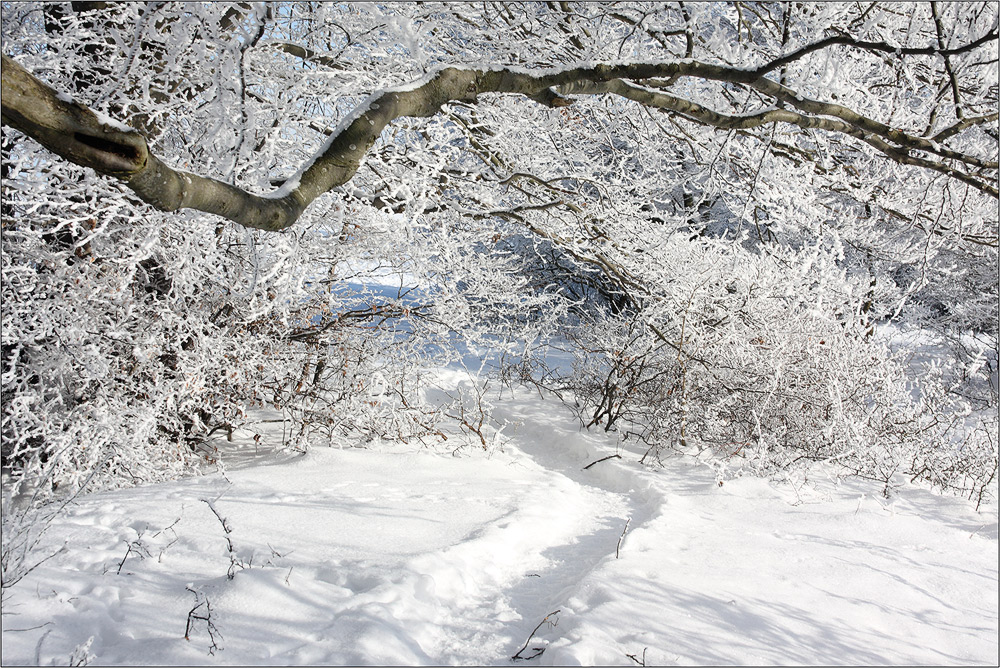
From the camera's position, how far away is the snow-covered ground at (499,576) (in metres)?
1.97

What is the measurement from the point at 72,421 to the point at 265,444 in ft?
4.64

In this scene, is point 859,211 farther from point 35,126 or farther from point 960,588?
point 35,126

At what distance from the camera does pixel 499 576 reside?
268 centimetres

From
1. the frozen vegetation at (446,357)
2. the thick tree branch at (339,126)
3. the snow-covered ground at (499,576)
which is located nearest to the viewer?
the thick tree branch at (339,126)

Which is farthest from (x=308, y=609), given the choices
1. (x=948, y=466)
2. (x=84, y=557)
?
(x=948, y=466)

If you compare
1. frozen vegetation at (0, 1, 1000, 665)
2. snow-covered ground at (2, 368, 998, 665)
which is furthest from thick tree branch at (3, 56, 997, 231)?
snow-covered ground at (2, 368, 998, 665)

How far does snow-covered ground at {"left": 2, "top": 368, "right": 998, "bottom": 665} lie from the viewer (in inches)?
77.4

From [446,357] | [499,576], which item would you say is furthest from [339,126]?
[446,357]

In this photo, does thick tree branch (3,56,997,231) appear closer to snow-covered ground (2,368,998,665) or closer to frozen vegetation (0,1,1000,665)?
frozen vegetation (0,1,1000,665)

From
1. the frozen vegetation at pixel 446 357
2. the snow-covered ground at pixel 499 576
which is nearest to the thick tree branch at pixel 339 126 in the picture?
the frozen vegetation at pixel 446 357

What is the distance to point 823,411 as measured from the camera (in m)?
4.60

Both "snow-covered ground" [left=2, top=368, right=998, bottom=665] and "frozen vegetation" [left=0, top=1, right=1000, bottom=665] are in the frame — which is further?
"frozen vegetation" [left=0, top=1, right=1000, bottom=665]

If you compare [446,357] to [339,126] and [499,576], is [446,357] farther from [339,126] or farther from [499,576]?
[339,126]

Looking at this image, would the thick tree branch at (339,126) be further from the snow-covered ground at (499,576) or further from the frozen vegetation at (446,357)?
the snow-covered ground at (499,576)
